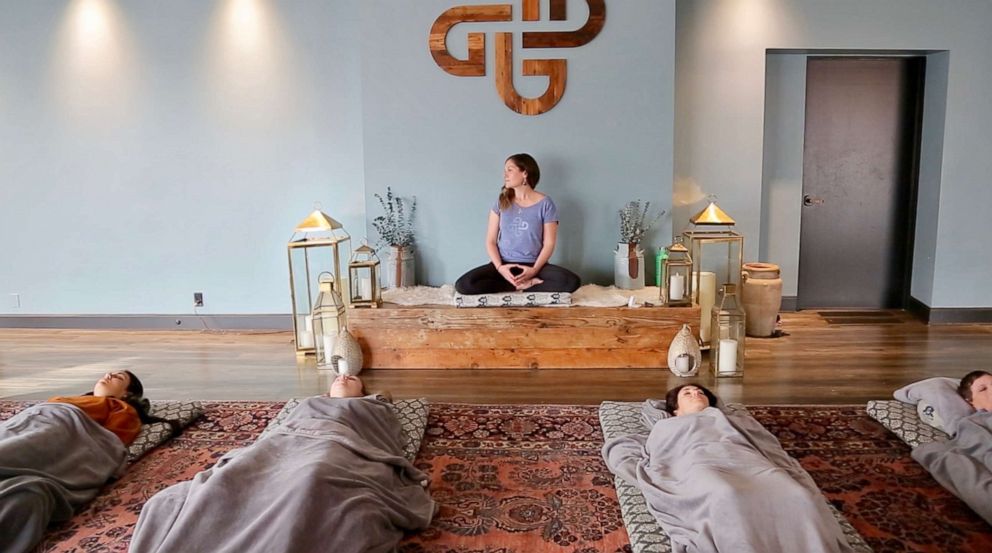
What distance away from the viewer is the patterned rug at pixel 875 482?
2.33m

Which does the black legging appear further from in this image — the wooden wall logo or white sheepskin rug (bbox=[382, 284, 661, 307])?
the wooden wall logo

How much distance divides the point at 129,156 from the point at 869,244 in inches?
210

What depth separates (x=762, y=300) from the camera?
4.88 meters

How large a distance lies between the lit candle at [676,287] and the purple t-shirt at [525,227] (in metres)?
0.77

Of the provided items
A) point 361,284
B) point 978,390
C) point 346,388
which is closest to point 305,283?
point 361,284

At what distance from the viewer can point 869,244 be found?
559 centimetres

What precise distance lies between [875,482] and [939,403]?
0.65 metres

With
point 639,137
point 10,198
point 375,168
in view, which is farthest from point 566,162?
point 10,198

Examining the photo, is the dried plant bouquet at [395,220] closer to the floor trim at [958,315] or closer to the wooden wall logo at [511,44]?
the wooden wall logo at [511,44]

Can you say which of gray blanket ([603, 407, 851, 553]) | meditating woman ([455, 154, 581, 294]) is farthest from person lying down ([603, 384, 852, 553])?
meditating woman ([455, 154, 581, 294])

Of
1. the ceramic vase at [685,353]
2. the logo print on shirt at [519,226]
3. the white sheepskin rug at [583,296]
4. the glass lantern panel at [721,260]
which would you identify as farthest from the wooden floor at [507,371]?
the logo print on shirt at [519,226]

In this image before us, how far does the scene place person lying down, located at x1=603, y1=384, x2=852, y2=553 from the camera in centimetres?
201

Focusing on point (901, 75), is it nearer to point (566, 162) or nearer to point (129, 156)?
point (566, 162)

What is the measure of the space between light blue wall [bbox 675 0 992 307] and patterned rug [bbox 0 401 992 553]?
7.50 ft
